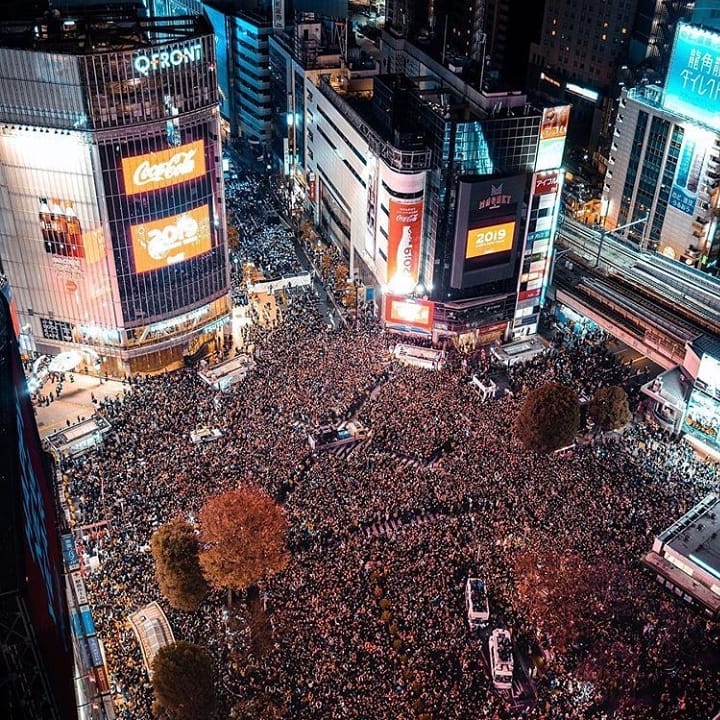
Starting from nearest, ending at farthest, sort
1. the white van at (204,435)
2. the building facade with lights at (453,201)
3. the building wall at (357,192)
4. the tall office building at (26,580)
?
the tall office building at (26,580) < the white van at (204,435) < the building facade with lights at (453,201) < the building wall at (357,192)

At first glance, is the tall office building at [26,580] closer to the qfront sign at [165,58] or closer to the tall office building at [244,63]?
the qfront sign at [165,58]

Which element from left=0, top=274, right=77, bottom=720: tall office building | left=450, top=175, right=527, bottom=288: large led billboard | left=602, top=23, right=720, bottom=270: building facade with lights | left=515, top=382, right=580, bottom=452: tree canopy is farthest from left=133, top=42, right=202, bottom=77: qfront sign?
left=602, top=23, right=720, bottom=270: building facade with lights

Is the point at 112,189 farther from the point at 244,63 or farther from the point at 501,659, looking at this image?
the point at 244,63

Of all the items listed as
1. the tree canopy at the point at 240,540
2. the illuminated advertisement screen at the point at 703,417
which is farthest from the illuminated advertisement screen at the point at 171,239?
Answer: the illuminated advertisement screen at the point at 703,417

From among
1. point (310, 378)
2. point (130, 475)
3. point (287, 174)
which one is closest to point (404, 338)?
point (310, 378)

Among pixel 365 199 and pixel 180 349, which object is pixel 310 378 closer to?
pixel 180 349
